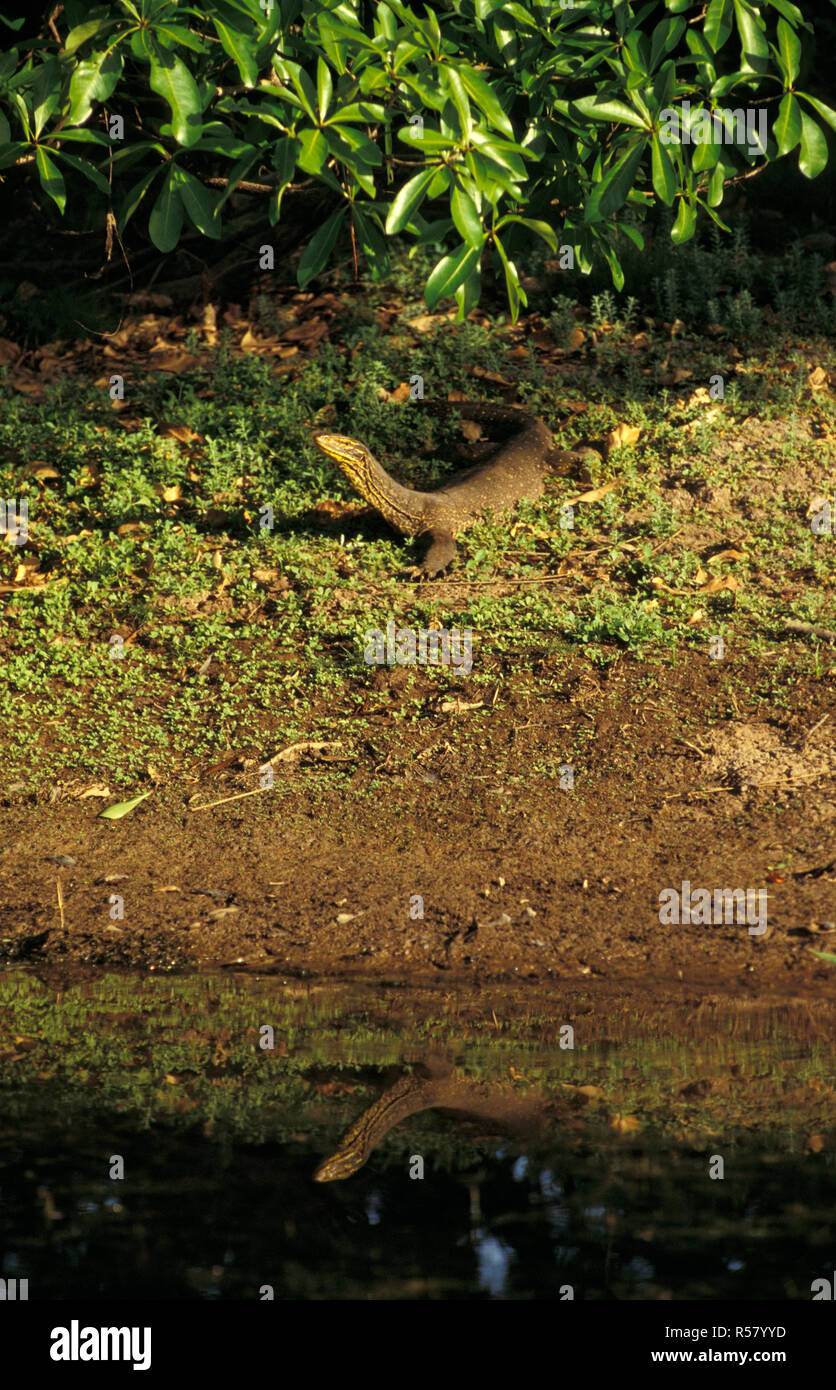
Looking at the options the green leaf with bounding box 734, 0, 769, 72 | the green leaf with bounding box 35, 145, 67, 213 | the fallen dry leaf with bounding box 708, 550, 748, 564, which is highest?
the green leaf with bounding box 734, 0, 769, 72

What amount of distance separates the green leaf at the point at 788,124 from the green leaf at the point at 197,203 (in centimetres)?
203

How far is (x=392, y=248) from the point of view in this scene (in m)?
10.3

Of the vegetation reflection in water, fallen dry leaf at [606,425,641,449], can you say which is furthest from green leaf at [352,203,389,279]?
the vegetation reflection in water

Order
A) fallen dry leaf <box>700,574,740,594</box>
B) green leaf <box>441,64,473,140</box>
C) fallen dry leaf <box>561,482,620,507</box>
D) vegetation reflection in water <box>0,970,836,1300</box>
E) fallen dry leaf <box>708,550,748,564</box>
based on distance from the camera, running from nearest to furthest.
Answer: vegetation reflection in water <box>0,970,836,1300</box> < green leaf <box>441,64,473,140</box> < fallen dry leaf <box>700,574,740,594</box> < fallen dry leaf <box>708,550,748,564</box> < fallen dry leaf <box>561,482,620,507</box>

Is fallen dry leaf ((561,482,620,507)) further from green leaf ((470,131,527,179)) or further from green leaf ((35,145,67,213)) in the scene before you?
green leaf ((35,145,67,213))

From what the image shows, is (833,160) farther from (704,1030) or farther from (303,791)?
(704,1030)

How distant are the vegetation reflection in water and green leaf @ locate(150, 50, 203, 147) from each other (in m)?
2.77

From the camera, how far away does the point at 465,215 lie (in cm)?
487

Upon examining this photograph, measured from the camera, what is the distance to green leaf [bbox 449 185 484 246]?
4863 millimetres

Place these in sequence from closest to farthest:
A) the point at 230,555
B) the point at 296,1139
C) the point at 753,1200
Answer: the point at 753,1200 → the point at 296,1139 → the point at 230,555

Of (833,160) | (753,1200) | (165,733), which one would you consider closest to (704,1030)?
(753,1200)

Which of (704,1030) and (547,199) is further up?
(547,199)

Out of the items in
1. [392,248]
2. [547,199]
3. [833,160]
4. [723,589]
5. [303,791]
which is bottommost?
[303,791]

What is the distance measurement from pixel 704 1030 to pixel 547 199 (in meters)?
3.97
